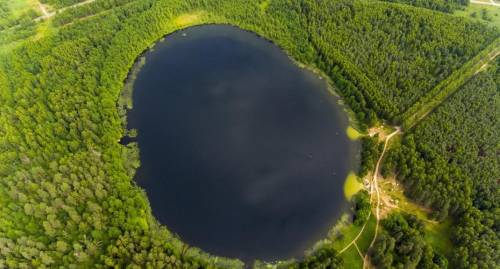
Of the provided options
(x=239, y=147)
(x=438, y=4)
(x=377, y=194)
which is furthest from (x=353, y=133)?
(x=438, y=4)

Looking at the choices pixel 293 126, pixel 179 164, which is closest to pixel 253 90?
pixel 293 126

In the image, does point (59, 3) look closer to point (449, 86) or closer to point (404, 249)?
point (449, 86)

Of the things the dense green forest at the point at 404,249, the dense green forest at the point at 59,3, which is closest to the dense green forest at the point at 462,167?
the dense green forest at the point at 404,249

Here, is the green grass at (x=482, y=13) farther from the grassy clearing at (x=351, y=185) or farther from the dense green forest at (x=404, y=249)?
the dense green forest at (x=404, y=249)

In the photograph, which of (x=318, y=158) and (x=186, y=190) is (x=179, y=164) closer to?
(x=186, y=190)

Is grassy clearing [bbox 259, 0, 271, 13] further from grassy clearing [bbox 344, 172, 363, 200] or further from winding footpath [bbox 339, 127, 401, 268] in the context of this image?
grassy clearing [bbox 344, 172, 363, 200]

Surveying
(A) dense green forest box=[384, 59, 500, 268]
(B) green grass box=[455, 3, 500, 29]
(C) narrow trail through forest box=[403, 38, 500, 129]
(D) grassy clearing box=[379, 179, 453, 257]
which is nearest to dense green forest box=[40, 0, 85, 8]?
(C) narrow trail through forest box=[403, 38, 500, 129]
